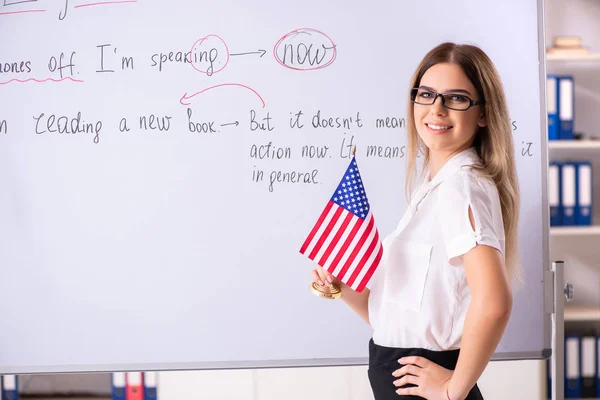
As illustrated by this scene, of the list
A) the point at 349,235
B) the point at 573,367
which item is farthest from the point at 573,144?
the point at 349,235

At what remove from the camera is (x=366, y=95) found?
2.03 metres

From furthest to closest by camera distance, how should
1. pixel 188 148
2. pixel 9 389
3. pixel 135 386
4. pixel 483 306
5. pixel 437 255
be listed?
pixel 9 389 → pixel 135 386 → pixel 188 148 → pixel 437 255 → pixel 483 306

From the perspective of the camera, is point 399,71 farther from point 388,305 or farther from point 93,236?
point 93,236

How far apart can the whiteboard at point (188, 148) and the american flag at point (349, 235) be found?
553 millimetres

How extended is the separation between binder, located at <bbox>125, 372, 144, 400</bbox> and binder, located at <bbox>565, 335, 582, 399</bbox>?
1.73m

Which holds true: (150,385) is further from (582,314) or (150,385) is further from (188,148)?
(582,314)

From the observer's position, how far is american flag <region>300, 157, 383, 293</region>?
4.78 feet

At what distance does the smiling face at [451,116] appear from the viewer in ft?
4.06

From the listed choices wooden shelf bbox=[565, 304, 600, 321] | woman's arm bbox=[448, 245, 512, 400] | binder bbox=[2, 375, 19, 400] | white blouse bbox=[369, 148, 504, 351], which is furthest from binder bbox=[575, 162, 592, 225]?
binder bbox=[2, 375, 19, 400]

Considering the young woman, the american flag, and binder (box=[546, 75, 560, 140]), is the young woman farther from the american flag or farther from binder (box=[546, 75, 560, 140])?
binder (box=[546, 75, 560, 140])

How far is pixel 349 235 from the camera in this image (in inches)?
58.0

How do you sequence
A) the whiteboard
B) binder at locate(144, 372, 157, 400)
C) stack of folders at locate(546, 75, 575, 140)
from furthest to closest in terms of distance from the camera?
stack of folders at locate(546, 75, 575, 140), binder at locate(144, 372, 157, 400), the whiteboard

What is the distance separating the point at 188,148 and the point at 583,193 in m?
1.60

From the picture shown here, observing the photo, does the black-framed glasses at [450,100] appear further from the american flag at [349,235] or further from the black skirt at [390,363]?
the black skirt at [390,363]
